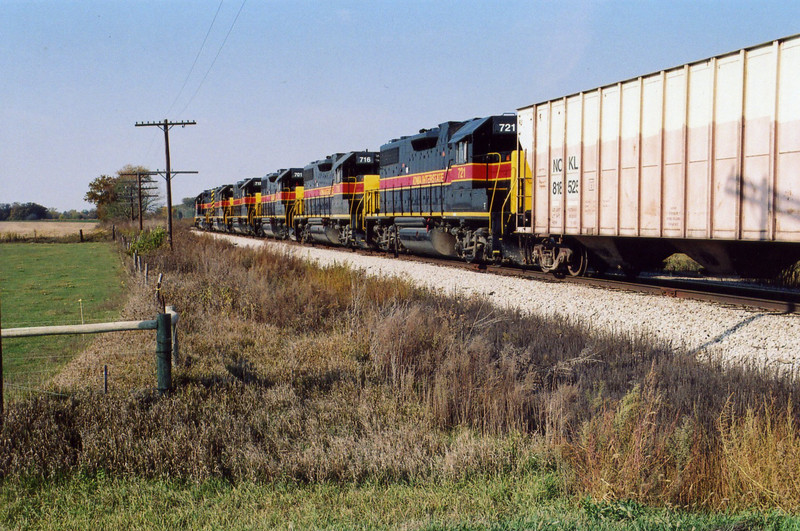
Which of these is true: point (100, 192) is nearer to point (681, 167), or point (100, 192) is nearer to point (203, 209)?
point (203, 209)

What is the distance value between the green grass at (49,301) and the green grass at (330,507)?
2.72 m

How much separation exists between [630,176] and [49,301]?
47.9 feet

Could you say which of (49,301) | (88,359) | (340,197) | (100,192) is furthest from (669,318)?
(100,192)

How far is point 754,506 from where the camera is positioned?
4.00 metres

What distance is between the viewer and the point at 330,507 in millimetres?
4137

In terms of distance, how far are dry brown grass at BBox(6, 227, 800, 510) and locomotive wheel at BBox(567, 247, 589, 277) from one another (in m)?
6.11

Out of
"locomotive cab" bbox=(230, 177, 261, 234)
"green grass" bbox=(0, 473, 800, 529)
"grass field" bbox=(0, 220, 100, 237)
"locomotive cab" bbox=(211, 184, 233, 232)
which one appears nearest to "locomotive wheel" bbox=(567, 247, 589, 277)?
"green grass" bbox=(0, 473, 800, 529)

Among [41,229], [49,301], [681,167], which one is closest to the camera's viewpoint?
[681,167]

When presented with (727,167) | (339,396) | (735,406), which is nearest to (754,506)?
(735,406)

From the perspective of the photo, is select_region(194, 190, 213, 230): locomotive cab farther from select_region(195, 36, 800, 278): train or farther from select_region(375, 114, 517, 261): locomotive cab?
select_region(195, 36, 800, 278): train

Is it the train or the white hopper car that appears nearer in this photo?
the white hopper car

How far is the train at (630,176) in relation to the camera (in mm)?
9461

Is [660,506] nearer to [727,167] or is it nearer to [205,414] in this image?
[205,414]

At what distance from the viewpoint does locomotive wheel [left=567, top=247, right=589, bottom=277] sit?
579 inches
